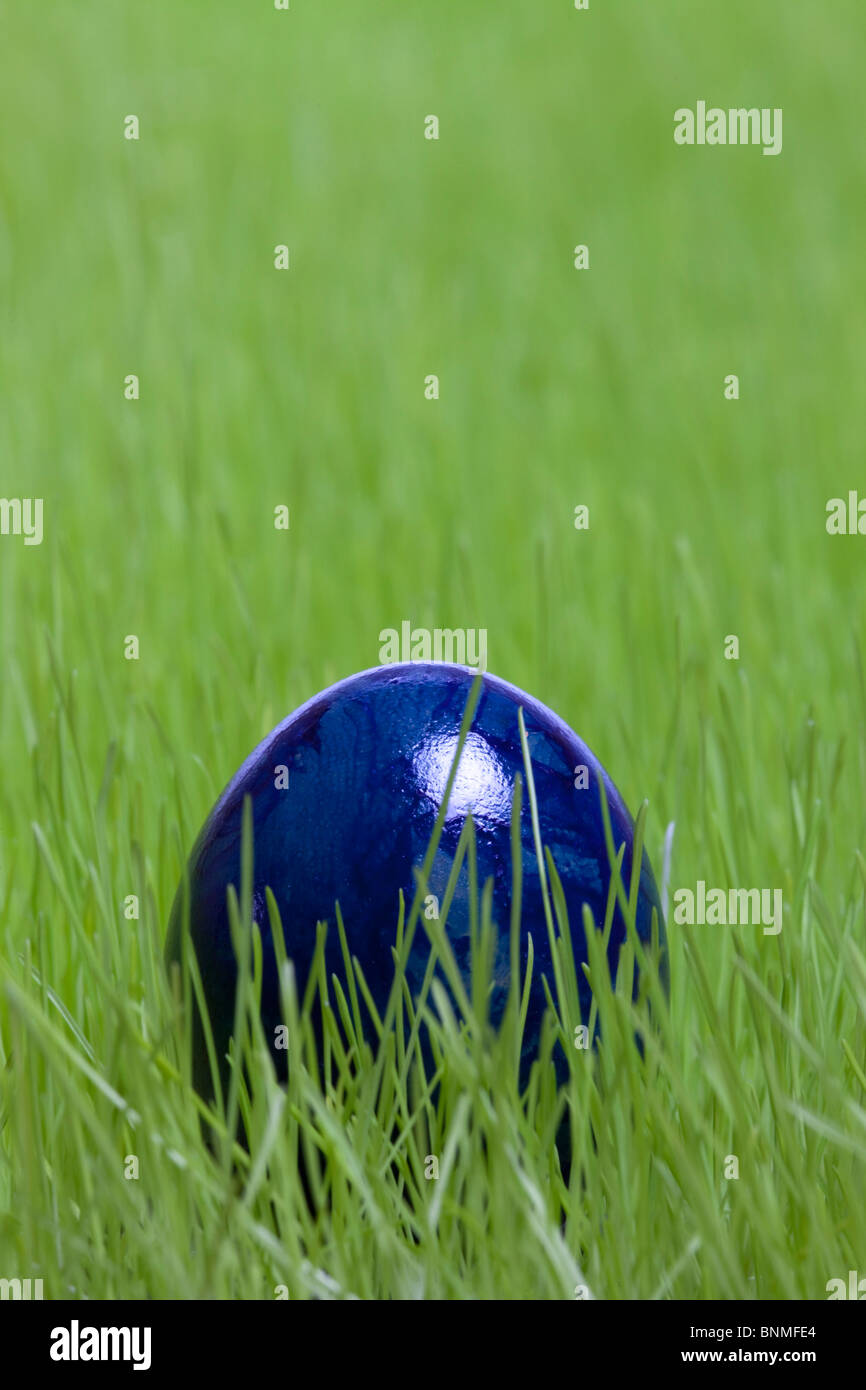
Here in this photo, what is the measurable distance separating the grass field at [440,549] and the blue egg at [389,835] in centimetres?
11

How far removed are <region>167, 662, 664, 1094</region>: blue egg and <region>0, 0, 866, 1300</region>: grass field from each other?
11cm

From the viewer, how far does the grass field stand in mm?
1526

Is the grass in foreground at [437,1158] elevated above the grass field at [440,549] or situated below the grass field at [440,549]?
below

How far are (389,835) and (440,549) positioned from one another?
2033 millimetres

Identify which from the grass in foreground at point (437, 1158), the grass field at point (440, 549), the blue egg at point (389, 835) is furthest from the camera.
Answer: the blue egg at point (389, 835)

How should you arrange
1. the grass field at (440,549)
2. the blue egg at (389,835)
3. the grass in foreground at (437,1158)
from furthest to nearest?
1. the blue egg at (389,835)
2. the grass field at (440,549)
3. the grass in foreground at (437,1158)

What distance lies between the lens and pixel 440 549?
3.62 m

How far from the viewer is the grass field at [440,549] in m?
1.53

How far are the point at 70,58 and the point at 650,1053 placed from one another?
5.73 m

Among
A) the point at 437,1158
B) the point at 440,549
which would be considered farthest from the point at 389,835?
the point at 440,549

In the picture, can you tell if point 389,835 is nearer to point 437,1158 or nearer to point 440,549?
point 437,1158

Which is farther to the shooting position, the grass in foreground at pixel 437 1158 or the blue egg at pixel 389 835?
the blue egg at pixel 389 835

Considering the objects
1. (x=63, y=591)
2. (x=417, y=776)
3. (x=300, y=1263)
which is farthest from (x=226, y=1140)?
(x=63, y=591)
